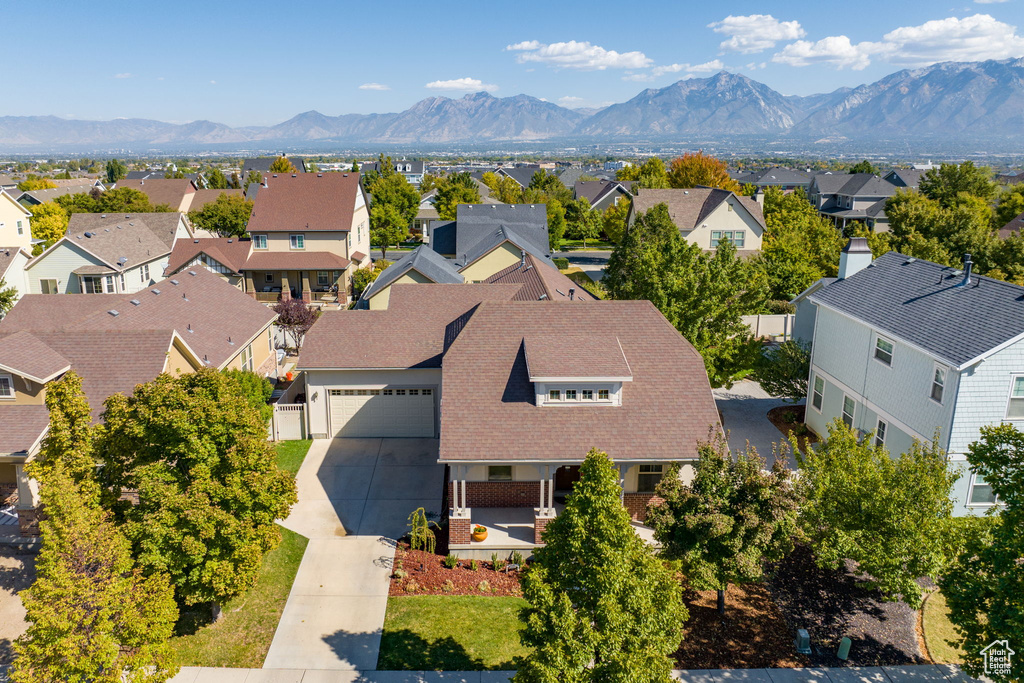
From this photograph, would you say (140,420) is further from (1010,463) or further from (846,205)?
(846,205)

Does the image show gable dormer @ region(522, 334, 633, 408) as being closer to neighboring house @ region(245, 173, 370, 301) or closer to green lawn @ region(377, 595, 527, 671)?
green lawn @ region(377, 595, 527, 671)

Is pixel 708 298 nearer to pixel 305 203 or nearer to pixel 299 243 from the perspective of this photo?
pixel 299 243

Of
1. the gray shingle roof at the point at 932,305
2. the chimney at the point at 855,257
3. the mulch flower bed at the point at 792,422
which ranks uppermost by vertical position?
the chimney at the point at 855,257

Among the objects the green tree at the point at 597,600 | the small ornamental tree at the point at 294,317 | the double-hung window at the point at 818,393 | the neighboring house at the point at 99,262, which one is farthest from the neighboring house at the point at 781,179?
the green tree at the point at 597,600

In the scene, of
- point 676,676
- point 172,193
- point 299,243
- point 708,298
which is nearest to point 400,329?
point 708,298

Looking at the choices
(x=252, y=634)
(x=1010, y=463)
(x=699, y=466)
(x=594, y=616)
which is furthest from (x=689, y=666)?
(x=252, y=634)

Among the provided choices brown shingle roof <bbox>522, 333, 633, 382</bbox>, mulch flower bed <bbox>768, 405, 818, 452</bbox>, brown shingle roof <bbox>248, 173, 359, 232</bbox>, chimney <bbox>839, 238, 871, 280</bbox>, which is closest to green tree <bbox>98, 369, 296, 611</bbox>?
brown shingle roof <bbox>522, 333, 633, 382</bbox>

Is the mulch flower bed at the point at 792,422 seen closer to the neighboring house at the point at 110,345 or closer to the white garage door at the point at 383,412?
the white garage door at the point at 383,412
